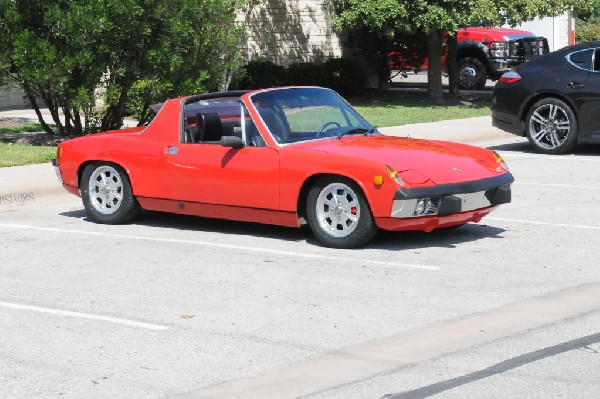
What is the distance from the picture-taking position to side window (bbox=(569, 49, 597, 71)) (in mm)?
15695

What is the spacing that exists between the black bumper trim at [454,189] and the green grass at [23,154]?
767cm

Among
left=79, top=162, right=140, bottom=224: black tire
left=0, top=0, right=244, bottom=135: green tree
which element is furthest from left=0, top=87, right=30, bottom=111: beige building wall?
left=79, top=162, right=140, bottom=224: black tire

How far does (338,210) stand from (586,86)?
6.97m

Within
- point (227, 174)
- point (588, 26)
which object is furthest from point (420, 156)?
point (588, 26)

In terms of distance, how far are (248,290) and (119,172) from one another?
3.19 m

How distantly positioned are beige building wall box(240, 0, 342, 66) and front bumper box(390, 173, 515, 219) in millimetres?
18886

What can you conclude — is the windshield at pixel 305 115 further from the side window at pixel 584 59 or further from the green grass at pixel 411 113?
the green grass at pixel 411 113

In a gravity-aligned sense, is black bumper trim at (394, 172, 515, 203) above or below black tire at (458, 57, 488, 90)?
below

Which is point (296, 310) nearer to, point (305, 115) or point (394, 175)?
point (394, 175)

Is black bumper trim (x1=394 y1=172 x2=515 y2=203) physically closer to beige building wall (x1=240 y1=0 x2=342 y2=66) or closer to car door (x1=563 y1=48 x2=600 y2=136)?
car door (x1=563 y1=48 x2=600 y2=136)

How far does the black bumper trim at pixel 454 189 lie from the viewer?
9188 mm

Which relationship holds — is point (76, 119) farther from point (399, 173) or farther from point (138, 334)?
point (138, 334)

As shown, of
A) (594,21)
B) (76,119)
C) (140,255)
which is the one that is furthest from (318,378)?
(594,21)

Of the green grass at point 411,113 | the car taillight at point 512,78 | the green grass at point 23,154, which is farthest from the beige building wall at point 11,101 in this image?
the car taillight at point 512,78
